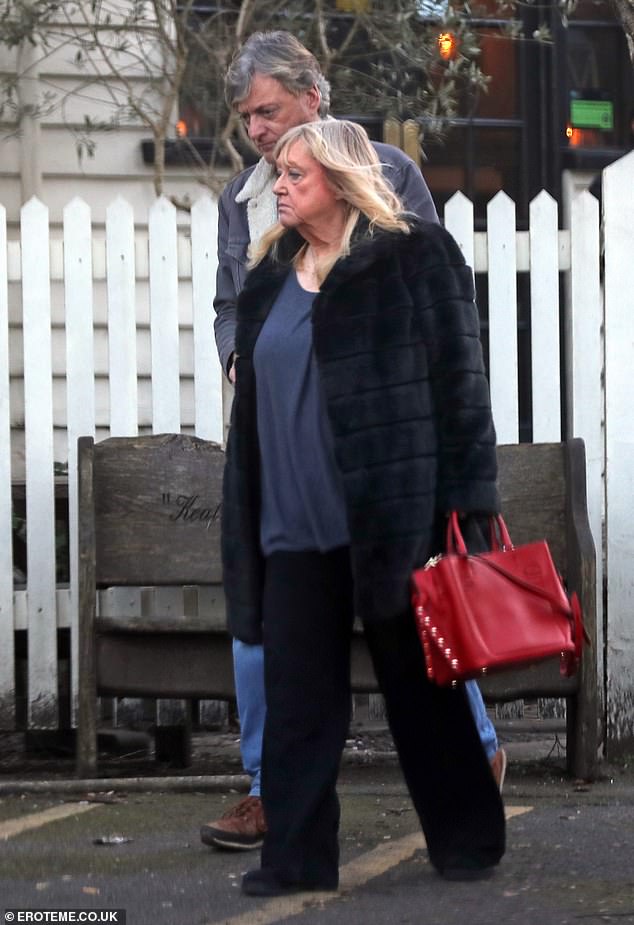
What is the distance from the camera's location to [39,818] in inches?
187

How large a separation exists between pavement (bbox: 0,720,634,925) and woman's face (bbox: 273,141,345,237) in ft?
4.90

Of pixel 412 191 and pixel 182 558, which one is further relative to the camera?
pixel 182 558

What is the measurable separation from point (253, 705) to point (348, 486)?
90 cm

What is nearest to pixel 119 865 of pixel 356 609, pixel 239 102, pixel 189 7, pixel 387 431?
pixel 356 609

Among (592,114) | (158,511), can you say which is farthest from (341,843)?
(592,114)

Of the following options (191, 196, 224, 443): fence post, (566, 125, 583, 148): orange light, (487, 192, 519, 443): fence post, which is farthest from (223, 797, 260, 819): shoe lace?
(566, 125, 583, 148): orange light

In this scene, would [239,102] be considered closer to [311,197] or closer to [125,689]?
[311,197]

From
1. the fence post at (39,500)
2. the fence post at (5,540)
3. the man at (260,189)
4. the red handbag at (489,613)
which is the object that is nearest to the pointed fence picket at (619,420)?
the man at (260,189)

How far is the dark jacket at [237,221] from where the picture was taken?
4.34 metres

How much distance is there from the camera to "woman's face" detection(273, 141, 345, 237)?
370cm

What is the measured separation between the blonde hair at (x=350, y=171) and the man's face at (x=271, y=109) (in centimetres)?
52

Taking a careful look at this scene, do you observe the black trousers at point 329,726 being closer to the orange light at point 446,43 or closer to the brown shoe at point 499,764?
the brown shoe at point 499,764

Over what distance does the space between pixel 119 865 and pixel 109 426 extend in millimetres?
2290

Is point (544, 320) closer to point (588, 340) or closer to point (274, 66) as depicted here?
point (588, 340)
